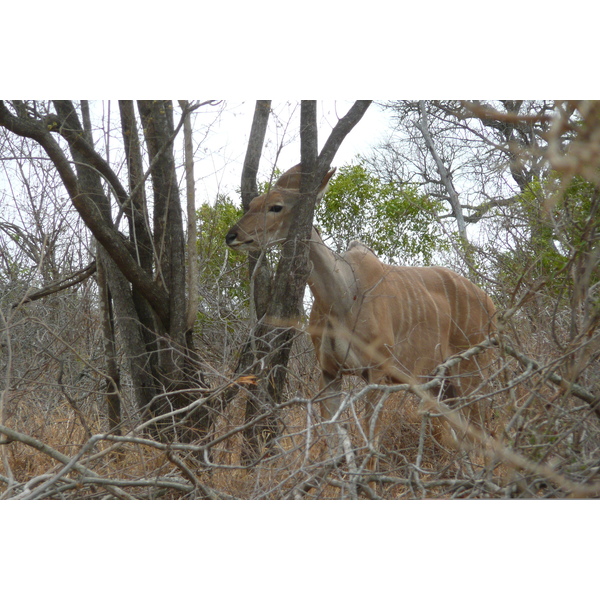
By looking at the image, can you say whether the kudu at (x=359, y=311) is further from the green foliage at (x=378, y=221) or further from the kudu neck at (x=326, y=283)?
the green foliage at (x=378, y=221)

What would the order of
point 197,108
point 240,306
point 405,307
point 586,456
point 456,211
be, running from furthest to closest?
point 456,211, point 240,306, point 405,307, point 197,108, point 586,456

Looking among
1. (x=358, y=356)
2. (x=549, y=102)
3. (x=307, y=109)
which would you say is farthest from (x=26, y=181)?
(x=549, y=102)

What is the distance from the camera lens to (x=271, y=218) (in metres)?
4.32

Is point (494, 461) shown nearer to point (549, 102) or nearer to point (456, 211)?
point (549, 102)

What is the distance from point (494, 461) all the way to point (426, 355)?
298 cm

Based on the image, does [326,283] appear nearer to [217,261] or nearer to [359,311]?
[359,311]

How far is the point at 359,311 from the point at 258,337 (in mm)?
988

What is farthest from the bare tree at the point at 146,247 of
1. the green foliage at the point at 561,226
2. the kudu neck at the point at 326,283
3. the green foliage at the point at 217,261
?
the green foliage at the point at 561,226

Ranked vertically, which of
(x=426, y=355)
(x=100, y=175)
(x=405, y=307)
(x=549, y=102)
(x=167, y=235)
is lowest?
(x=426, y=355)

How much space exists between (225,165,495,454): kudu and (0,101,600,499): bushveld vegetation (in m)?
0.19

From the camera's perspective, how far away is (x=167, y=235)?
4.17 m

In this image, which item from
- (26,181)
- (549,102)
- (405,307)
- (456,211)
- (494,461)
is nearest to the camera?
(494,461)

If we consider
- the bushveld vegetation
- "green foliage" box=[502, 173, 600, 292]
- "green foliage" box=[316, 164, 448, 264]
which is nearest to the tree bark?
the bushveld vegetation

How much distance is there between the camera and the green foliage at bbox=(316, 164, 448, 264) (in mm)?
7199
